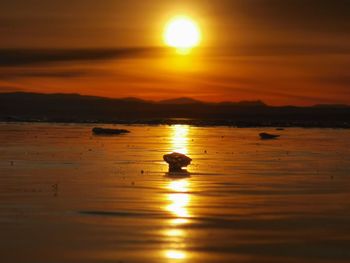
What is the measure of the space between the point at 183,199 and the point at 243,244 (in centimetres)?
771

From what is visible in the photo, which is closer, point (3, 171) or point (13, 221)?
point (13, 221)

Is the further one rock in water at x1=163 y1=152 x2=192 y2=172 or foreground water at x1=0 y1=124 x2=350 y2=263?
rock in water at x1=163 y1=152 x2=192 y2=172

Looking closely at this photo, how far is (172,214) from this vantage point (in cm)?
2055

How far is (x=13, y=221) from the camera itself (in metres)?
19.0

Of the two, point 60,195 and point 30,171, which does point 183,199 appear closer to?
point 60,195

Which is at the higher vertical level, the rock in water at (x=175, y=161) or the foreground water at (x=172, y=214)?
the rock in water at (x=175, y=161)

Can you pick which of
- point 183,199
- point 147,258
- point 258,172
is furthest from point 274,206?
point 258,172

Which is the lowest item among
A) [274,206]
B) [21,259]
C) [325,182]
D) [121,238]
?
[21,259]

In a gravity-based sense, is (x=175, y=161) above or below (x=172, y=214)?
above

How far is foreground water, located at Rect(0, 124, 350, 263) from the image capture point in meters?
15.5

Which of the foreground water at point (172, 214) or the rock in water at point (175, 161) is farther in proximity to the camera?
the rock in water at point (175, 161)

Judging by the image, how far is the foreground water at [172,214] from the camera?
Answer: 51.0 feet

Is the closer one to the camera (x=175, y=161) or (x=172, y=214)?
(x=172, y=214)

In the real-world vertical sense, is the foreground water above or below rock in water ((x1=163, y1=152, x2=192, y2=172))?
below
